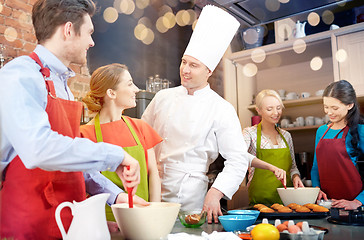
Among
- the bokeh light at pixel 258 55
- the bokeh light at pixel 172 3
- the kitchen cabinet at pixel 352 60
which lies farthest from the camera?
the bokeh light at pixel 172 3

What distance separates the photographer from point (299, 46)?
11.6 ft

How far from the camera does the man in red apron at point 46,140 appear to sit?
2.72 ft

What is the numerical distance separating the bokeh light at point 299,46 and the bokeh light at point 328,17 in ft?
1.40

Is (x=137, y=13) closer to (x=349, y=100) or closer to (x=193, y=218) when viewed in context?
(x=349, y=100)

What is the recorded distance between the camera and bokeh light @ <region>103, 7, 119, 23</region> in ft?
10.5

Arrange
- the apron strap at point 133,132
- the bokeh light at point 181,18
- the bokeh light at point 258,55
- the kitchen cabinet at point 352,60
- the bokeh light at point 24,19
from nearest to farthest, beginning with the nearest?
1. the apron strap at point 133,132
2. the bokeh light at point 24,19
3. the kitchen cabinet at point 352,60
4. the bokeh light at point 258,55
5. the bokeh light at point 181,18

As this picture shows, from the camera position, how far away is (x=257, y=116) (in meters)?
3.73

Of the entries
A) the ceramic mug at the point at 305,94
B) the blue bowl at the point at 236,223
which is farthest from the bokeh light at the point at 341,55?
the blue bowl at the point at 236,223

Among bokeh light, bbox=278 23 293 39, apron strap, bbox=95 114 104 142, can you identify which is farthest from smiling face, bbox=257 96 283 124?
apron strap, bbox=95 114 104 142

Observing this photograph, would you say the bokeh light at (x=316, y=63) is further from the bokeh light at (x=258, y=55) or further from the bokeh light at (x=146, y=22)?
the bokeh light at (x=146, y=22)

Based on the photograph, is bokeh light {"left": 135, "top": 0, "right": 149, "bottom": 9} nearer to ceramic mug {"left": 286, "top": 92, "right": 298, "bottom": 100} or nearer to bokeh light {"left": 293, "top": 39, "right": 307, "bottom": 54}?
bokeh light {"left": 293, "top": 39, "right": 307, "bottom": 54}

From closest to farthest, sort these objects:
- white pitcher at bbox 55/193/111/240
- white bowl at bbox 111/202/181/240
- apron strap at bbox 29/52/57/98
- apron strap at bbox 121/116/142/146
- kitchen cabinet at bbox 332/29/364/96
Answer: white pitcher at bbox 55/193/111/240 → white bowl at bbox 111/202/181/240 → apron strap at bbox 29/52/57/98 → apron strap at bbox 121/116/142/146 → kitchen cabinet at bbox 332/29/364/96

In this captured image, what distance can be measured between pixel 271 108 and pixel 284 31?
1.36 m

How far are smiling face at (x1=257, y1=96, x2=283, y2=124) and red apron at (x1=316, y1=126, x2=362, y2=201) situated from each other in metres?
0.40
